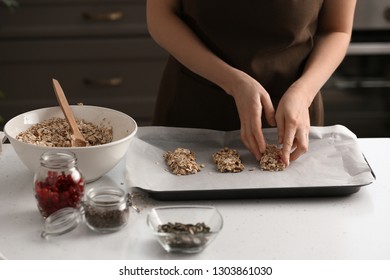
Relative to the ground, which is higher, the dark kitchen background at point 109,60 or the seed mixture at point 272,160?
the seed mixture at point 272,160

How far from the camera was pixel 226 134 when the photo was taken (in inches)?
59.4

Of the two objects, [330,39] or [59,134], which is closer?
[59,134]

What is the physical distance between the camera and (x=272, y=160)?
1.36 meters

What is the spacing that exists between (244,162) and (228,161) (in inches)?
2.3

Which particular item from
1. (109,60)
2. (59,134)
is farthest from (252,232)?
(109,60)

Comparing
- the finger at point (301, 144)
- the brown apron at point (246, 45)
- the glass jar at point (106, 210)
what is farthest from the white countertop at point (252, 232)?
the brown apron at point (246, 45)

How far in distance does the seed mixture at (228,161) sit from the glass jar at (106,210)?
0.88 feet

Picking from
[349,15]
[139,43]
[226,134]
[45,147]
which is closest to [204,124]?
[226,134]

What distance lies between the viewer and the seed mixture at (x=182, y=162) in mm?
1327

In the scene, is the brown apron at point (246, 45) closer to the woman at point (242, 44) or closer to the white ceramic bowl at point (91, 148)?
the woman at point (242, 44)

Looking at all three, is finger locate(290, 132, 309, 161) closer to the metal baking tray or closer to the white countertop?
the metal baking tray

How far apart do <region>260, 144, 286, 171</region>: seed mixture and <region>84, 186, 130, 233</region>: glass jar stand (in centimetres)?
33

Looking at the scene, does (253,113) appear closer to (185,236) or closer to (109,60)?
(185,236)
